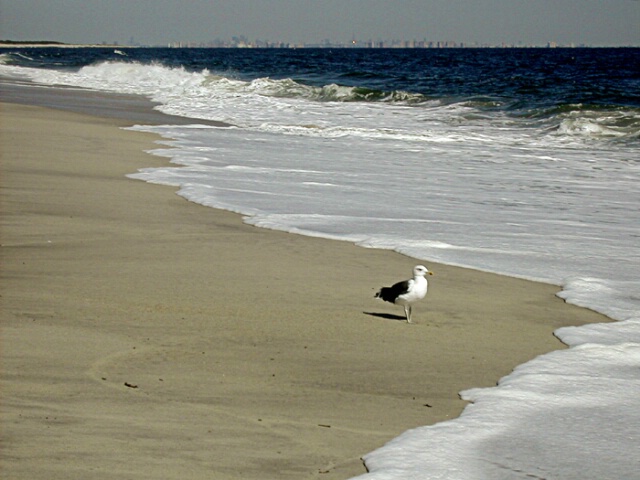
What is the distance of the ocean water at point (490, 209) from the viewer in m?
3.70

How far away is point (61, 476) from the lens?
122 inches

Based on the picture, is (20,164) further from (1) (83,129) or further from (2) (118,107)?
(2) (118,107)

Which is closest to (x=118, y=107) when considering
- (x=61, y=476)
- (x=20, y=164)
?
(x=20, y=164)

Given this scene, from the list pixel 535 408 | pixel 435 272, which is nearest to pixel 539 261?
pixel 435 272

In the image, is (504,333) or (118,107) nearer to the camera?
(504,333)

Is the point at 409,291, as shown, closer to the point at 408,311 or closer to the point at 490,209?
the point at 408,311

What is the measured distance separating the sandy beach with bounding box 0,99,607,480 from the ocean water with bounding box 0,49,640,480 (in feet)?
0.75

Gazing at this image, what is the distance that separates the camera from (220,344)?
4.75 m

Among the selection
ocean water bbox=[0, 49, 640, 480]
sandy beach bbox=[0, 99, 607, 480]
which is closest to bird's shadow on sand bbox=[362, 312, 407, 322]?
sandy beach bbox=[0, 99, 607, 480]

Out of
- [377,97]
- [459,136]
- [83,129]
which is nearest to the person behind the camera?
[83,129]

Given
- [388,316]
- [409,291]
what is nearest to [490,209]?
[388,316]

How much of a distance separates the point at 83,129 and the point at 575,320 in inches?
458

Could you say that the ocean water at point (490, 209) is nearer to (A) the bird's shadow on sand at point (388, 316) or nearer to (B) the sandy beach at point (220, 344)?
(B) the sandy beach at point (220, 344)

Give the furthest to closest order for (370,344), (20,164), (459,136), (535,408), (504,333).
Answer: (459,136)
(20,164)
(504,333)
(370,344)
(535,408)
